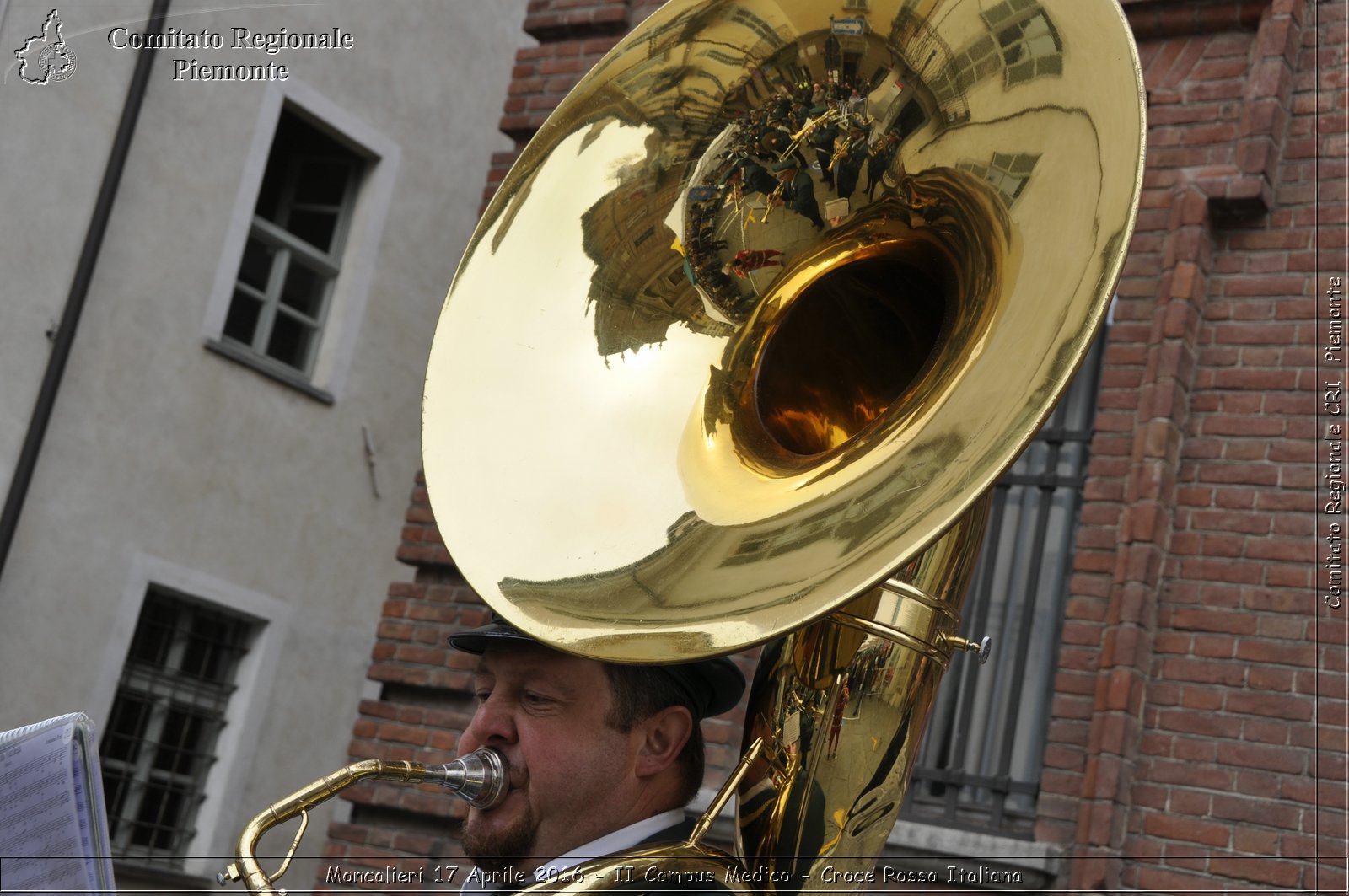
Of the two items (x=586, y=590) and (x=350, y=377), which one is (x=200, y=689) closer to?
(x=350, y=377)

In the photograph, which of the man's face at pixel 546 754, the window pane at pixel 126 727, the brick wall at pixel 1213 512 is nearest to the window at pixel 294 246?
the window pane at pixel 126 727

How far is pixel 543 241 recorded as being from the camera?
2.23 metres

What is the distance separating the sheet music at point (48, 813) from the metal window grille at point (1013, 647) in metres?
3.00

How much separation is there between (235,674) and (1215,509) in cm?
714

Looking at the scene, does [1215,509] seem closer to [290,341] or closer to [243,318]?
[243,318]

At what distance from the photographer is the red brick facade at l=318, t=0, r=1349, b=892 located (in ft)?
11.6

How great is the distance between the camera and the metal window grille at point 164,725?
8.70m

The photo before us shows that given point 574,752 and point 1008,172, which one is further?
point 574,752

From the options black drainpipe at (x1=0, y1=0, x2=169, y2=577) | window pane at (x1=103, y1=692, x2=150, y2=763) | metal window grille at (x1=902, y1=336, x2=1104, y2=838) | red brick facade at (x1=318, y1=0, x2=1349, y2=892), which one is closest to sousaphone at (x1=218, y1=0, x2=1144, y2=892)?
red brick facade at (x1=318, y1=0, x2=1349, y2=892)

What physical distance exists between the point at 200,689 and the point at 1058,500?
21.3 ft

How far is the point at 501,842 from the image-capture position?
2.02 metres

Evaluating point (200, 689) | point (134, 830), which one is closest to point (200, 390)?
point (200, 689)

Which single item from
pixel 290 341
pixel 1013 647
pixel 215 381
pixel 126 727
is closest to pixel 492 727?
pixel 1013 647

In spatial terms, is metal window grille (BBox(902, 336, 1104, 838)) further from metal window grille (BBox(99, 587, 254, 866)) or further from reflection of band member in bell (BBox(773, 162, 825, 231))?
metal window grille (BBox(99, 587, 254, 866))
